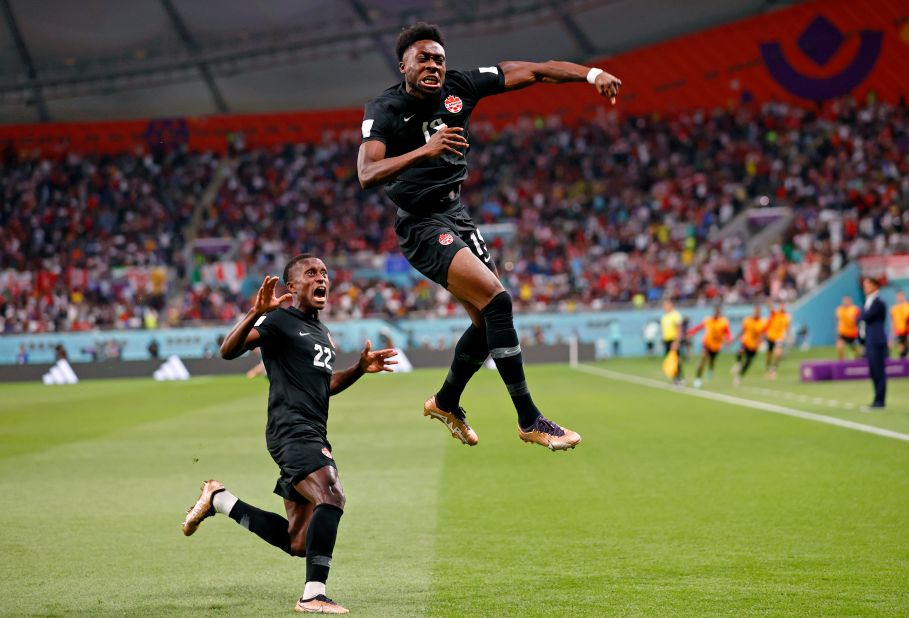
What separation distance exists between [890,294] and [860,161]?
6688 millimetres

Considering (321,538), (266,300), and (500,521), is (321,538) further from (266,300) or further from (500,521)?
(500,521)

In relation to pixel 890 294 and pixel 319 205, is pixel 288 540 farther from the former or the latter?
pixel 319 205

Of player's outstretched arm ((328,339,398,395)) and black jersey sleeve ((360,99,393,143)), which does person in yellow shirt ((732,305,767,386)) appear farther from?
black jersey sleeve ((360,99,393,143))

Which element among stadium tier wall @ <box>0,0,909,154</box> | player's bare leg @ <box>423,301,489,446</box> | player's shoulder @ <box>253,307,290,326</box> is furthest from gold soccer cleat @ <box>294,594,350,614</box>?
stadium tier wall @ <box>0,0,909,154</box>

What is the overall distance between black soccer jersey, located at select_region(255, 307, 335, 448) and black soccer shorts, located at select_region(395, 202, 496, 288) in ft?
2.72

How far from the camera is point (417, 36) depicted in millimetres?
5805

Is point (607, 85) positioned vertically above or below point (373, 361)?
above

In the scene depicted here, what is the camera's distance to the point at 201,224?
48.6 m

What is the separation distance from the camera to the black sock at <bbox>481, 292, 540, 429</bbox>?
5.98 m

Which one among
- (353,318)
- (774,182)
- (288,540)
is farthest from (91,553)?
(774,182)

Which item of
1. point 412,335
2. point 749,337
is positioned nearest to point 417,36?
point 749,337

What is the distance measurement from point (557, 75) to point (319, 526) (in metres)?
2.99

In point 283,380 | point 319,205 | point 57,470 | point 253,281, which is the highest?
point 319,205

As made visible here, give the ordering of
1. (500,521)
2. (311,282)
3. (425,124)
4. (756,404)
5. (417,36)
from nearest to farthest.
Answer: (417,36), (425,124), (311,282), (500,521), (756,404)
